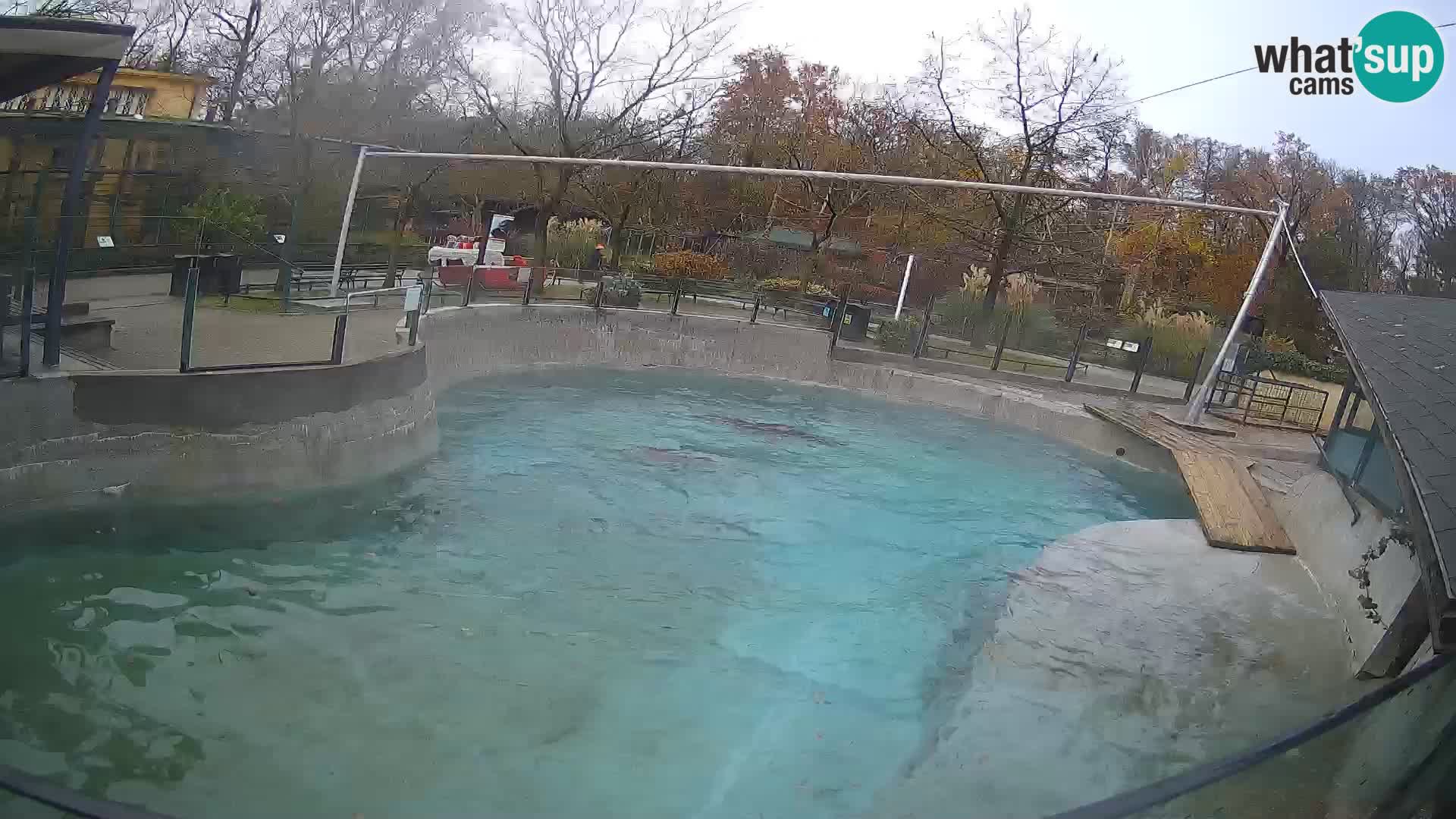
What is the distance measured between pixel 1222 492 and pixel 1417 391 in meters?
6.25

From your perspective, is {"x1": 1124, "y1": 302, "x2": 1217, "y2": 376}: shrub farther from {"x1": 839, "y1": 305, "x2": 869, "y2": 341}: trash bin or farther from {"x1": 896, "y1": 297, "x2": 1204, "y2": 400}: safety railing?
{"x1": 839, "y1": 305, "x2": 869, "y2": 341}: trash bin

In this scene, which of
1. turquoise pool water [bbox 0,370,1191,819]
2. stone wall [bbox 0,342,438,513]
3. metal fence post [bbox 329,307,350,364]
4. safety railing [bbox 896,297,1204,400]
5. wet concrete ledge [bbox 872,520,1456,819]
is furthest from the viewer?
safety railing [bbox 896,297,1204,400]

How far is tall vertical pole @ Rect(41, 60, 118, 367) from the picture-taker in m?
7.82

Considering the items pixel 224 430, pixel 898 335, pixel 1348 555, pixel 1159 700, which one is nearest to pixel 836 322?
pixel 898 335

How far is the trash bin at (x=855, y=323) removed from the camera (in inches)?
845

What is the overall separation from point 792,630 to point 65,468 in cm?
588

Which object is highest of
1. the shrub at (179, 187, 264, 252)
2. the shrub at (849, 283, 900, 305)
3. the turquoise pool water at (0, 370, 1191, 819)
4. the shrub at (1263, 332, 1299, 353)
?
the shrub at (1263, 332, 1299, 353)

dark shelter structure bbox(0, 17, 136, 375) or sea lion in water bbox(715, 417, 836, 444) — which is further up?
dark shelter structure bbox(0, 17, 136, 375)

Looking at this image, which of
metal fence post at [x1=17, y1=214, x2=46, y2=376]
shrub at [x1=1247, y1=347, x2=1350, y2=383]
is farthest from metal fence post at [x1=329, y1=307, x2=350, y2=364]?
shrub at [x1=1247, y1=347, x2=1350, y2=383]

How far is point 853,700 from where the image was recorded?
23.8 ft

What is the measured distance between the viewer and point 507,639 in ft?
24.8

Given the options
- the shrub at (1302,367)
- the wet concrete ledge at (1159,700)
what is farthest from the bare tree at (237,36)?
the shrub at (1302,367)

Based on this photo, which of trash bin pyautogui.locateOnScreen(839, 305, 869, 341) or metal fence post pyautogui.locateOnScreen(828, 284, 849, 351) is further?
trash bin pyautogui.locateOnScreen(839, 305, 869, 341)

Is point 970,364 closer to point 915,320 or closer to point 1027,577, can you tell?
point 915,320
